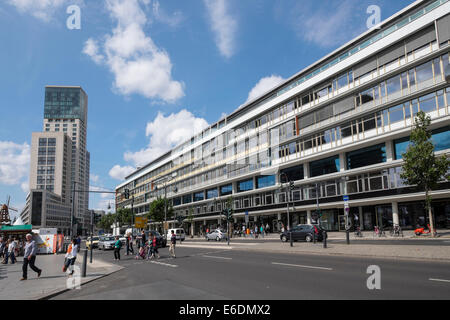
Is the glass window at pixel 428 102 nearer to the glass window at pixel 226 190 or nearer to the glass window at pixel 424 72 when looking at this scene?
the glass window at pixel 424 72

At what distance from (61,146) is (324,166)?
150 m

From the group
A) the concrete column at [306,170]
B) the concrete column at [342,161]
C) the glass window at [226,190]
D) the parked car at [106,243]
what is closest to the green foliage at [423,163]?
the concrete column at [342,161]

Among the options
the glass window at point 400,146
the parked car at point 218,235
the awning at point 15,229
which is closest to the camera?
the awning at point 15,229

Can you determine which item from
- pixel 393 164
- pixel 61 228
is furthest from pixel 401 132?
pixel 61 228

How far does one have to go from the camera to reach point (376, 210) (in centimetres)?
3644

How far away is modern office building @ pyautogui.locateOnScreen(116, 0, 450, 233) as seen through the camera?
30656mm

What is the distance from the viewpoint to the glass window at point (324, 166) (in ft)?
131

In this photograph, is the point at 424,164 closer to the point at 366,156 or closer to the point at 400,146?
the point at 400,146

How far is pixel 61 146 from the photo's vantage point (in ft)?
524

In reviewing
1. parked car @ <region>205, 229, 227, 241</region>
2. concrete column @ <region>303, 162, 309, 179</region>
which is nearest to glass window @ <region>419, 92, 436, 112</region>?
concrete column @ <region>303, 162, 309, 179</region>

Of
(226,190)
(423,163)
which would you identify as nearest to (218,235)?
(226,190)

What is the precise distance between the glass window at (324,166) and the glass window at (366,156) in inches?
69.0
